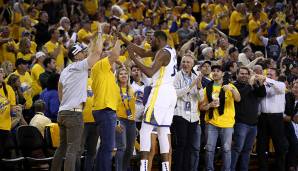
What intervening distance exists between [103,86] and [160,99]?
959 mm

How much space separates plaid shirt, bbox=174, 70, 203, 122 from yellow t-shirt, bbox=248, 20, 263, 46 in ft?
30.8

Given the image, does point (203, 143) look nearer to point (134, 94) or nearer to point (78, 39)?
point (134, 94)

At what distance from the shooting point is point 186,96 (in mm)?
13117

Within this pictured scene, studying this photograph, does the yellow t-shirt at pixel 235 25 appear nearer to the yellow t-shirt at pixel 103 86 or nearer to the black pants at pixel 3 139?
the black pants at pixel 3 139

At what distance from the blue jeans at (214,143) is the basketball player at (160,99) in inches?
97.5

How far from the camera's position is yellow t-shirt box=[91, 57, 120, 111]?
11.4 m

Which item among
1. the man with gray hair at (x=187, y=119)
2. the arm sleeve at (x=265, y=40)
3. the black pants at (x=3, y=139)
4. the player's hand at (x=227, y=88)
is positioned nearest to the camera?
the black pants at (x=3, y=139)

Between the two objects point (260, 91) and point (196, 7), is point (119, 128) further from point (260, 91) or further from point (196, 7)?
point (196, 7)

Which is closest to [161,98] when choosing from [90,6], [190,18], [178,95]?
[178,95]

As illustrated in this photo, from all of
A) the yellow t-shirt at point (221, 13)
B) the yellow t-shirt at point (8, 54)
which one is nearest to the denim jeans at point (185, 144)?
the yellow t-shirt at point (8, 54)

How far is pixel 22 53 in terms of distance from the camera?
17.2m

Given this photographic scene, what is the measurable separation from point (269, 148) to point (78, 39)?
6.35 m

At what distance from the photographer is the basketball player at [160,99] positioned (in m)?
11.0

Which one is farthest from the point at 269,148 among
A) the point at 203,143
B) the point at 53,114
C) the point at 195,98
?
the point at 53,114
